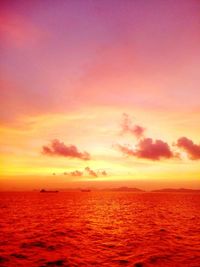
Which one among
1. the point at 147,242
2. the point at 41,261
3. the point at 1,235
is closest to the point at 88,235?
the point at 147,242

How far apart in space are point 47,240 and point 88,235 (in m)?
6.28

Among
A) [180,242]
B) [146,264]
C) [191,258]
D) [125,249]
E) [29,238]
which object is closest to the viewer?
[146,264]

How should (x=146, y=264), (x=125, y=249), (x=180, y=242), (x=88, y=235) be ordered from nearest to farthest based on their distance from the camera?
(x=146, y=264) → (x=125, y=249) → (x=180, y=242) → (x=88, y=235)

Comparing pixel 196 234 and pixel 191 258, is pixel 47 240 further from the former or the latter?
pixel 196 234

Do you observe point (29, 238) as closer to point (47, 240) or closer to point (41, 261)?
point (47, 240)

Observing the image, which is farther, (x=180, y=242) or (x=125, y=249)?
(x=180, y=242)

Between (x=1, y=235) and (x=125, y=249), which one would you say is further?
(x=1, y=235)

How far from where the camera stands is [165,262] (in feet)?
70.9

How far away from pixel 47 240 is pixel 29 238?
2.84 meters

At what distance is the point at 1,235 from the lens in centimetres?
Result: 3388

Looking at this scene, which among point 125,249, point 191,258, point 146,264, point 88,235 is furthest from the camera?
point 88,235

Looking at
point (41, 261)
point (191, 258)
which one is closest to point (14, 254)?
point (41, 261)

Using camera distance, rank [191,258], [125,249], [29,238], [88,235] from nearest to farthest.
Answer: [191,258] < [125,249] < [29,238] < [88,235]

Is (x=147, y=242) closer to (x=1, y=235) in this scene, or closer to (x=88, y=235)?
(x=88, y=235)
